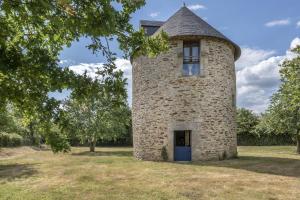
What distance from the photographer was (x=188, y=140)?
788 inches

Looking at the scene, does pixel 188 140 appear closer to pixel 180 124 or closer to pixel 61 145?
pixel 180 124

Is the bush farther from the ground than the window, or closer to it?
closer to it

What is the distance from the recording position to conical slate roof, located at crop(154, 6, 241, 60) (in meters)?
18.0

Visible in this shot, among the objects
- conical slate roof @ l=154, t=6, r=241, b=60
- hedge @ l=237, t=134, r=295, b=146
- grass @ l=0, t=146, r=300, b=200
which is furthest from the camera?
hedge @ l=237, t=134, r=295, b=146

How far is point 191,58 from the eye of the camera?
730 inches

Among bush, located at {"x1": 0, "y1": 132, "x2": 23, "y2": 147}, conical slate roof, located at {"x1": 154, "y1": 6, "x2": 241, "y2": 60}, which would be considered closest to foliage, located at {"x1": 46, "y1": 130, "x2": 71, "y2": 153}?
conical slate roof, located at {"x1": 154, "y1": 6, "x2": 241, "y2": 60}

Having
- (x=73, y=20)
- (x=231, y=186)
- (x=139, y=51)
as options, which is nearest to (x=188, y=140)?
(x=231, y=186)

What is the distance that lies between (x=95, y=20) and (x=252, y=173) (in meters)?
11.0

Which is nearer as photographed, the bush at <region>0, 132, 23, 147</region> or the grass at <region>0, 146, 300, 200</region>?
the grass at <region>0, 146, 300, 200</region>

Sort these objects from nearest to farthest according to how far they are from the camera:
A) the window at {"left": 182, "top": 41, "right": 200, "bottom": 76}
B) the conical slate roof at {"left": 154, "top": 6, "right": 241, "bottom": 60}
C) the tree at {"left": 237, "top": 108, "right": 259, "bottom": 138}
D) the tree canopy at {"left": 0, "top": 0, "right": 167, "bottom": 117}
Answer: the tree canopy at {"left": 0, "top": 0, "right": 167, "bottom": 117}, the conical slate roof at {"left": 154, "top": 6, "right": 241, "bottom": 60}, the window at {"left": 182, "top": 41, "right": 200, "bottom": 76}, the tree at {"left": 237, "top": 108, "right": 259, "bottom": 138}

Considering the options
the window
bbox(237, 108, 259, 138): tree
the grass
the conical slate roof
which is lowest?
the grass

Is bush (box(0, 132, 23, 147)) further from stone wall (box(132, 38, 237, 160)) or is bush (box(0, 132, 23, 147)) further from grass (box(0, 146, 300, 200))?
stone wall (box(132, 38, 237, 160))

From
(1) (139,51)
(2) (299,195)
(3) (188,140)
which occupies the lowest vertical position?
(2) (299,195)

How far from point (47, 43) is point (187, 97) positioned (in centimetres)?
1197
